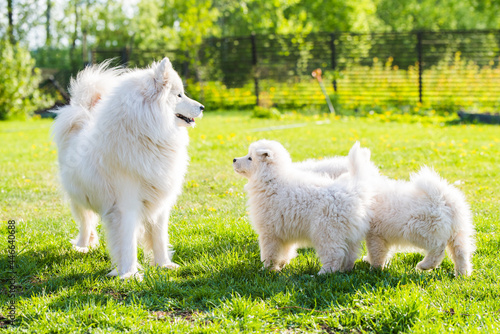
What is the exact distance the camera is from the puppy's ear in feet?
13.3

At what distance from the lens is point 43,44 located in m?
37.9

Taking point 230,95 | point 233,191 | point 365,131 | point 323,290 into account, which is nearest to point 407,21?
point 230,95

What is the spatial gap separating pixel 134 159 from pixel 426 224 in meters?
2.36

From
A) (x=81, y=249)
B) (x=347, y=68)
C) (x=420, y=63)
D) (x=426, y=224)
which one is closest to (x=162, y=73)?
(x=81, y=249)

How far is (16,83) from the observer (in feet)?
57.4

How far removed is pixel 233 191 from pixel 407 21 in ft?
132

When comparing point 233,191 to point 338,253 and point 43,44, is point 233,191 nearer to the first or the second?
point 338,253

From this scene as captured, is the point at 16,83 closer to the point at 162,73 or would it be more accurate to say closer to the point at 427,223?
the point at 162,73

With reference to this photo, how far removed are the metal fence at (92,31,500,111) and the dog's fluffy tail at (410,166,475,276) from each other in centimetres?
1331

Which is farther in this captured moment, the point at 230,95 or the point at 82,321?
the point at 230,95

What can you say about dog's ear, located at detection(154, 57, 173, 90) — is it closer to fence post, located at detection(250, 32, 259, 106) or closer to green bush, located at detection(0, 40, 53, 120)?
fence post, located at detection(250, 32, 259, 106)

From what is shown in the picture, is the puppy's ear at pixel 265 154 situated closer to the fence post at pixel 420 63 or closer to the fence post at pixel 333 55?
the fence post at pixel 420 63

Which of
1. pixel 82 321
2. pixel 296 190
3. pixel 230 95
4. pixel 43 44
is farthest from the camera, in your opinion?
pixel 43 44

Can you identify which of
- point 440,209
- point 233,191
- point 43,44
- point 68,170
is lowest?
point 233,191
